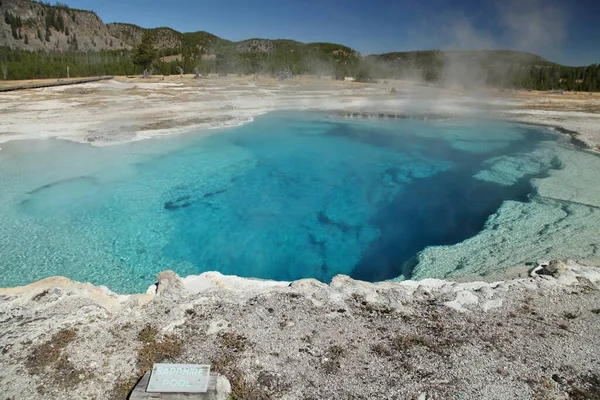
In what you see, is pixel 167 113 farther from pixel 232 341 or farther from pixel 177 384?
pixel 177 384

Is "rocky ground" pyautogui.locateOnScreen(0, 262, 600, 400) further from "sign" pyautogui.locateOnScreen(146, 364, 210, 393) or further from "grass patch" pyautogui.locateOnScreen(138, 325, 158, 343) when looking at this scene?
"sign" pyautogui.locateOnScreen(146, 364, 210, 393)

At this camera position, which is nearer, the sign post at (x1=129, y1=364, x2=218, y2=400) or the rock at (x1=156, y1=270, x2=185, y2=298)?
the sign post at (x1=129, y1=364, x2=218, y2=400)

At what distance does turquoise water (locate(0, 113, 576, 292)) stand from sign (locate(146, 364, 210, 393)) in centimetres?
319

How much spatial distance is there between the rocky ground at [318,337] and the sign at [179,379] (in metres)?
0.38

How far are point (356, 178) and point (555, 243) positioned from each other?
21.3 ft

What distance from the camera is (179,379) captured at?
3486 millimetres

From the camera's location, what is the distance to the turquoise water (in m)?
7.53

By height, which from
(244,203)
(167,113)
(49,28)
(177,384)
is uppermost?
(49,28)

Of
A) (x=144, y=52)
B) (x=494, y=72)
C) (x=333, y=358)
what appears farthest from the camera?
(x=494, y=72)

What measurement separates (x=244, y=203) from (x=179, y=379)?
7.21 metres

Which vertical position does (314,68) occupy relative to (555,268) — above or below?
above

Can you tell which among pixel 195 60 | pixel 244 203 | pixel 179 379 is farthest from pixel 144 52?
pixel 179 379

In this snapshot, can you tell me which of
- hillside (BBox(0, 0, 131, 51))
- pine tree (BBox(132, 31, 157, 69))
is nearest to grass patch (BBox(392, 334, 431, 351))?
pine tree (BBox(132, 31, 157, 69))

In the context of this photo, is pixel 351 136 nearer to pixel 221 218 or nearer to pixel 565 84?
pixel 221 218
